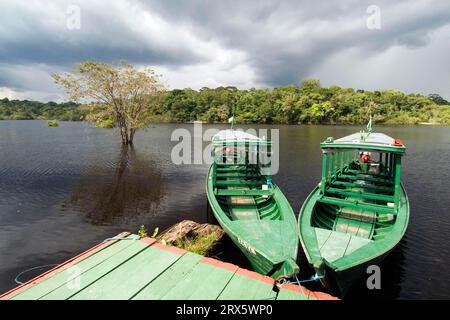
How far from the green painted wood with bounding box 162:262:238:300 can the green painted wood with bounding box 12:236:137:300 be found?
2.16m

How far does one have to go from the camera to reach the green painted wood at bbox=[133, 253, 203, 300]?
16.9ft

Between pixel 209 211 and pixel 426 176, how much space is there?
2318 cm

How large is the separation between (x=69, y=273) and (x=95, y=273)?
0.57 meters

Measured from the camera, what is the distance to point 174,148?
44000 millimetres

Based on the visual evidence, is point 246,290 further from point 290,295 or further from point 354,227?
point 354,227

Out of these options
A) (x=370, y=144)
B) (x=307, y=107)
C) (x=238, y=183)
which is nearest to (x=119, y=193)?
(x=238, y=183)

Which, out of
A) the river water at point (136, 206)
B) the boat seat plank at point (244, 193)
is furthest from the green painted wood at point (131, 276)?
the boat seat plank at point (244, 193)

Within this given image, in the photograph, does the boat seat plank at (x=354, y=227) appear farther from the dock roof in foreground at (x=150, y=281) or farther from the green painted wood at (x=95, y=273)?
the green painted wood at (x=95, y=273)

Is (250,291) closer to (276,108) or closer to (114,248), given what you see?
(114,248)

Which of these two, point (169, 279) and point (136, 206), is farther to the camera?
point (136, 206)

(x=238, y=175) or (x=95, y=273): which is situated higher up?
(x=238, y=175)

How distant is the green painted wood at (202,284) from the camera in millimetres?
5191

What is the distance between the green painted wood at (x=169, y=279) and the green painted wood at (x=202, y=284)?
0.09 metres

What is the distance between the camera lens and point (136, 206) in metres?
18.6
